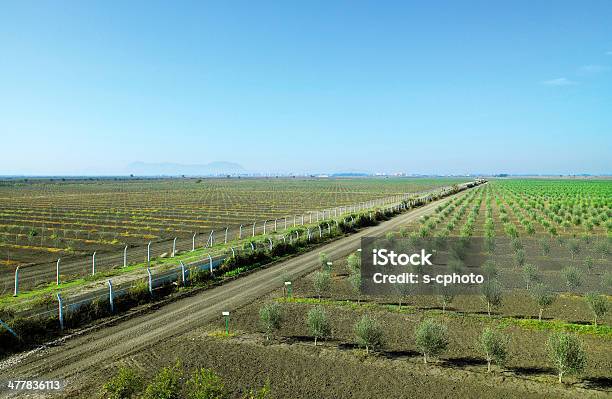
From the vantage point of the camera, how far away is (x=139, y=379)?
9.24 metres

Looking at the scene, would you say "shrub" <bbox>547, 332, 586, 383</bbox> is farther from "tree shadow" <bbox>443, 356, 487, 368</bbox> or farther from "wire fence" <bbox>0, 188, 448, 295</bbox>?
"wire fence" <bbox>0, 188, 448, 295</bbox>

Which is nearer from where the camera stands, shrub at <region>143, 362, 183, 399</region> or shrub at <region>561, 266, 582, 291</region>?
shrub at <region>143, 362, 183, 399</region>

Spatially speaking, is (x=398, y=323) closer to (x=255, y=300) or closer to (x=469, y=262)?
(x=255, y=300)

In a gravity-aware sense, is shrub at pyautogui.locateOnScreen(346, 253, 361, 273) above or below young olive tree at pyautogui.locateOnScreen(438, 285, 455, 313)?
above

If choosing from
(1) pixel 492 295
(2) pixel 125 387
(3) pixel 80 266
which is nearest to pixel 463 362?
(1) pixel 492 295

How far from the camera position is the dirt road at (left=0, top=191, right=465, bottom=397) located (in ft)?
38.8

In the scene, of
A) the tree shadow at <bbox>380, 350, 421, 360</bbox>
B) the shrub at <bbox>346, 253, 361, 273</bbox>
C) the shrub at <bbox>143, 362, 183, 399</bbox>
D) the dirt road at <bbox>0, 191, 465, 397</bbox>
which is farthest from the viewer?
the shrub at <bbox>346, 253, 361, 273</bbox>

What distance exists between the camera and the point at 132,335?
47.8ft

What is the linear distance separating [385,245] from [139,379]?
971 inches

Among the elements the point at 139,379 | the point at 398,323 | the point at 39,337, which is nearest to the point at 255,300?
the point at 398,323

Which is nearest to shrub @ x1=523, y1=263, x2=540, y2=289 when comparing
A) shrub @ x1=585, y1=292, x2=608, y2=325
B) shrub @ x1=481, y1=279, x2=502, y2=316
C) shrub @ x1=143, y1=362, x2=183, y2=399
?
shrub @ x1=481, y1=279, x2=502, y2=316

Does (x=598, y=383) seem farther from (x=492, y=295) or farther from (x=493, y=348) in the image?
(x=492, y=295)

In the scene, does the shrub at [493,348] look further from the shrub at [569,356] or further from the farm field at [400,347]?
the shrub at [569,356]

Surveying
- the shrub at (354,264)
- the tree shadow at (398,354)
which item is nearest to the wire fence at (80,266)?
the shrub at (354,264)
